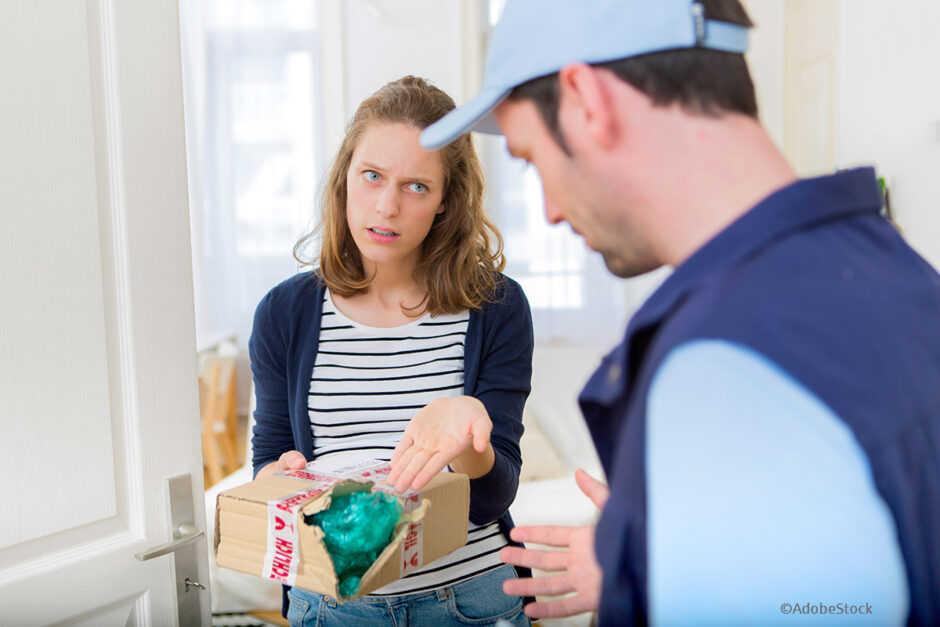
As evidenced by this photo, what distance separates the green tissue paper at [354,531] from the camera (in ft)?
2.92

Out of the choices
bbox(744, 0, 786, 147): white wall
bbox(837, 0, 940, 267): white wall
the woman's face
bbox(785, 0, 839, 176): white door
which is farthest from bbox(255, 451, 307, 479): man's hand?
bbox(744, 0, 786, 147): white wall

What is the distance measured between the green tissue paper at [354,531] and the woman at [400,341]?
237mm

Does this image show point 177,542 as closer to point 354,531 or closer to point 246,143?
point 354,531

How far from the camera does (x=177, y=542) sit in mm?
1136

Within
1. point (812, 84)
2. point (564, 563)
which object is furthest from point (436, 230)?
point (812, 84)

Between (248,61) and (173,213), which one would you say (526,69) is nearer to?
(173,213)

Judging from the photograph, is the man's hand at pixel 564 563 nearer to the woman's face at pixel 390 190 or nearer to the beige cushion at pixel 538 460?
the woman's face at pixel 390 190

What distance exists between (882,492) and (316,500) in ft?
1.99

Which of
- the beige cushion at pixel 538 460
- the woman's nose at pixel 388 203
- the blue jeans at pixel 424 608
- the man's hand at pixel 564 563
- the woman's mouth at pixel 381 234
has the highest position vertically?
the woman's nose at pixel 388 203

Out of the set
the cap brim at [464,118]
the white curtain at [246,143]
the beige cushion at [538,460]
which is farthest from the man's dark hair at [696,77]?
the white curtain at [246,143]

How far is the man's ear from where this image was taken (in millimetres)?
614

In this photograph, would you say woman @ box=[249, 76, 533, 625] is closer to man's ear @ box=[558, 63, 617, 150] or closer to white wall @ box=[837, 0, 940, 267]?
man's ear @ box=[558, 63, 617, 150]

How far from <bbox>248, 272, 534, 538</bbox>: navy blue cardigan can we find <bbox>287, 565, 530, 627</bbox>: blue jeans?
0.35 ft

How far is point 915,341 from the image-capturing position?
0.52 metres
